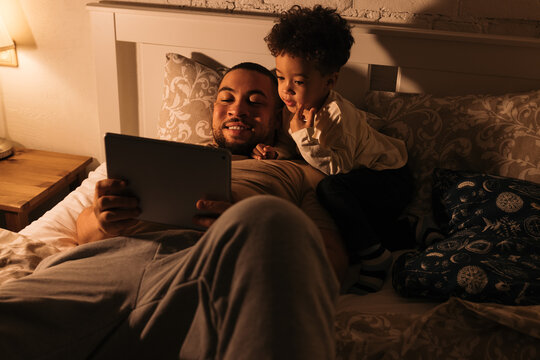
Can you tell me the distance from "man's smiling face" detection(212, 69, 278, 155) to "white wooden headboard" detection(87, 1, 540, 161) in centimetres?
29

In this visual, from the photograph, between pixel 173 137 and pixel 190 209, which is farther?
pixel 173 137

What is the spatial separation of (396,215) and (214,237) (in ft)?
2.90

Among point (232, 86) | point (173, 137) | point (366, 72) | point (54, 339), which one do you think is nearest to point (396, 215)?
point (366, 72)

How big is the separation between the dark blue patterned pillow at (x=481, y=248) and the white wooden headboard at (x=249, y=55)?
44 cm

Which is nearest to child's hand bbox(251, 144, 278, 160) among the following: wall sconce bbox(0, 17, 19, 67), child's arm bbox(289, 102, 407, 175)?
child's arm bbox(289, 102, 407, 175)

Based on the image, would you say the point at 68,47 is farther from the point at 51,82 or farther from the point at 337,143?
the point at 337,143

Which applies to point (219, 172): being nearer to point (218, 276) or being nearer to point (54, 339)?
point (218, 276)

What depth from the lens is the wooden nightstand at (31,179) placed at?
1.77m

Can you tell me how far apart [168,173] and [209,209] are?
4.7 inches

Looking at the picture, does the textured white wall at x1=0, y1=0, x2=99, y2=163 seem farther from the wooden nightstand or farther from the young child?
the young child

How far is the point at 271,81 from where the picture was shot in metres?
1.64

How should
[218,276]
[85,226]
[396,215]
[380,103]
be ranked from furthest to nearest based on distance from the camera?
1. [380,103]
2. [396,215]
3. [85,226]
4. [218,276]

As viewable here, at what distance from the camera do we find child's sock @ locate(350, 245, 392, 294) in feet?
4.25

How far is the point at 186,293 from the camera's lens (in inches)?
33.0
